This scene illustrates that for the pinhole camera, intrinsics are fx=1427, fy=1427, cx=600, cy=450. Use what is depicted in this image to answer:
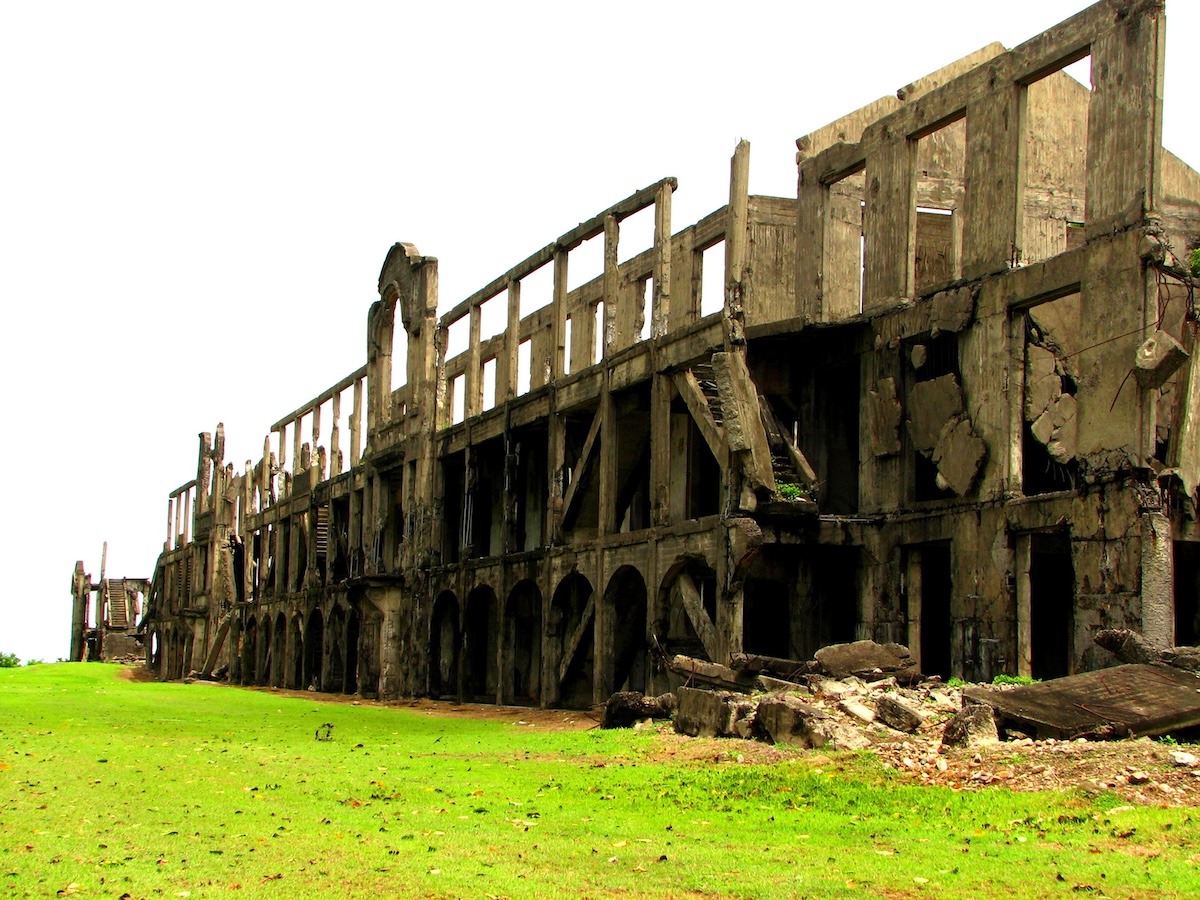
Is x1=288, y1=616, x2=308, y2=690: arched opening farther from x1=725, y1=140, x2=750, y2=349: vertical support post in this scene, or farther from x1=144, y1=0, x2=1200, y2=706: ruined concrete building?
x1=725, y1=140, x2=750, y2=349: vertical support post

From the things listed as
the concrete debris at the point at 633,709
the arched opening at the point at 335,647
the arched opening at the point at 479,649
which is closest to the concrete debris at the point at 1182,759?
the concrete debris at the point at 633,709

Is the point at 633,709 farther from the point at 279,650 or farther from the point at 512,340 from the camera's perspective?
the point at 279,650

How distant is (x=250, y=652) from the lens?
49156mm

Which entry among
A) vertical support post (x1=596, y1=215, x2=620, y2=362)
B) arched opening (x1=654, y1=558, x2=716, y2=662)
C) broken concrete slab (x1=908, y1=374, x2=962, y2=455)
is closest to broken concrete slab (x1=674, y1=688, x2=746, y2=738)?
arched opening (x1=654, y1=558, x2=716, y2=662)

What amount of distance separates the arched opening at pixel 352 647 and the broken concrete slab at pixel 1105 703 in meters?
25.0

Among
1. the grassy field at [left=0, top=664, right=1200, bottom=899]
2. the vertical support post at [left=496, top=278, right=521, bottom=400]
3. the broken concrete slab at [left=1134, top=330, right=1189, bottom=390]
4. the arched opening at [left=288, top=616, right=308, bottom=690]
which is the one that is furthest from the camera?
the arched opening at [left=288, top=616, right=308, bottom=690]

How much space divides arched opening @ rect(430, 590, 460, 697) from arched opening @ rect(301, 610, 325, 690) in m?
8.95

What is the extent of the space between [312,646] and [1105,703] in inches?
1267

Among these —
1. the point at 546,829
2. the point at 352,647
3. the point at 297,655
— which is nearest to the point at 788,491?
the point at 546,829

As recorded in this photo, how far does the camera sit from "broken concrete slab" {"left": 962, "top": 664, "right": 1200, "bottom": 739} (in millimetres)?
12508

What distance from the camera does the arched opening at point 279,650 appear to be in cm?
4450

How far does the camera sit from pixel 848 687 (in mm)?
15992

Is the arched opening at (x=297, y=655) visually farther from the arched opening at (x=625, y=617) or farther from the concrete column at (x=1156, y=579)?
Answer: the concrete column at (x=1156, y=579)

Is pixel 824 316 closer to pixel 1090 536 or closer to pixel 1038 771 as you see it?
pixel 1090 536
